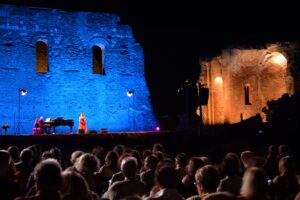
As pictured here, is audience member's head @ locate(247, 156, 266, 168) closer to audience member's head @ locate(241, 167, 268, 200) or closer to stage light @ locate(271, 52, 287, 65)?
audience member's head @ locate(241, 167, 268, 200)

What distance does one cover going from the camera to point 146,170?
7.09 m

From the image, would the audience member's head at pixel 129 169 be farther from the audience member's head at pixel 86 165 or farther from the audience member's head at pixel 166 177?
the audience member's head at pixel 166 177

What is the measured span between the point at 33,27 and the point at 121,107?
7126 mm

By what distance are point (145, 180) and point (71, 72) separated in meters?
19.7

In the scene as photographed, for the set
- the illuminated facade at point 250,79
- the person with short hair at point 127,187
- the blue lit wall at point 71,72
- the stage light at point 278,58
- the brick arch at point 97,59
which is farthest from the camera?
the stage light at point 278,58

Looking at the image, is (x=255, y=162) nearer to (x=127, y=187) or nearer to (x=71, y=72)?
(x=127, y=187)

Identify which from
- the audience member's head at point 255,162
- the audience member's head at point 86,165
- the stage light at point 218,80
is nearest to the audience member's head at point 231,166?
the audience member's head at point 255,162

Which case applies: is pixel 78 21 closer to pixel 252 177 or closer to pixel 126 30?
pixel 126 30

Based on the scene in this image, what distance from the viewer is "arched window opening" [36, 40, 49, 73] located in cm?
2677

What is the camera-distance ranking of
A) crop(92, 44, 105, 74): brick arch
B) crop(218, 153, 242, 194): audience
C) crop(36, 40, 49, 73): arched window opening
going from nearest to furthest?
1. crop(218, 153, 242, 194): audience
2. crop(36, 40, 49, 73): arched window opening
3. crop(92, 44, 105, 74): brick arch

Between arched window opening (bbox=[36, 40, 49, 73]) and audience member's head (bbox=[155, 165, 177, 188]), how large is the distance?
2278 centimetres

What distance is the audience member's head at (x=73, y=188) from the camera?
158 inches

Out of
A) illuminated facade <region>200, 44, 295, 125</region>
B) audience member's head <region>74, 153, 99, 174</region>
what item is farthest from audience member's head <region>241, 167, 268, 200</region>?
illuminated facade <region>200, 44, 295, 125</region>

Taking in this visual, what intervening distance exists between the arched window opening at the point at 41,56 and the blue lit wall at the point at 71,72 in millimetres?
1601
